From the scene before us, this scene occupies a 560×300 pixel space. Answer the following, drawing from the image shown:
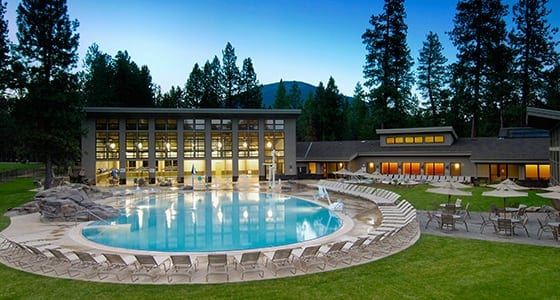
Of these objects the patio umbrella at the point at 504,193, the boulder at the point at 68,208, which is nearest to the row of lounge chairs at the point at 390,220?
the patio umbrella at the point at 504,193

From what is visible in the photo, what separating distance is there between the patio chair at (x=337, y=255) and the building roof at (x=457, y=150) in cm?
2390

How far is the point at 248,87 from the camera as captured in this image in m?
56.6

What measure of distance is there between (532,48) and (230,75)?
129 ft

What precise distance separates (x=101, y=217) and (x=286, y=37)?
38360mm

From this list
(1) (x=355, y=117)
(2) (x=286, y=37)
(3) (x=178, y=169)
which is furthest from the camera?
(1) (x=355, y=117)

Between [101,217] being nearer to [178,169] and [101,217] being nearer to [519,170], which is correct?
[178,169]

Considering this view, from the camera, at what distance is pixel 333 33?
45.2m

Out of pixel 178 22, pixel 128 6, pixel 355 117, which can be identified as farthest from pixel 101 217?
pixel 355 117

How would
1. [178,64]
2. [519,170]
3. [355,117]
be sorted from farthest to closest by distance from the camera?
[178,64] → [355,117] → [519,170]

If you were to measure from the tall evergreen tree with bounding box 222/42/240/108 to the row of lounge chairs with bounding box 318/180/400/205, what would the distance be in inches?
1240

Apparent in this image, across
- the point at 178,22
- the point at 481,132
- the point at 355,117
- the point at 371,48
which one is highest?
the point at 178,22

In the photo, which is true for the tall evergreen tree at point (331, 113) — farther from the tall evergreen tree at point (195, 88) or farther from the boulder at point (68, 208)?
the boulder at point (68, 208)

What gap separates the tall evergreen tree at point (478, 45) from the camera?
37.5 metres

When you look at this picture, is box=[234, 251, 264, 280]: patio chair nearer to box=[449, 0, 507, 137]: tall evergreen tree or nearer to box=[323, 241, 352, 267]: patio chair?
box=[323, 241, 352, 267]: patio chair
